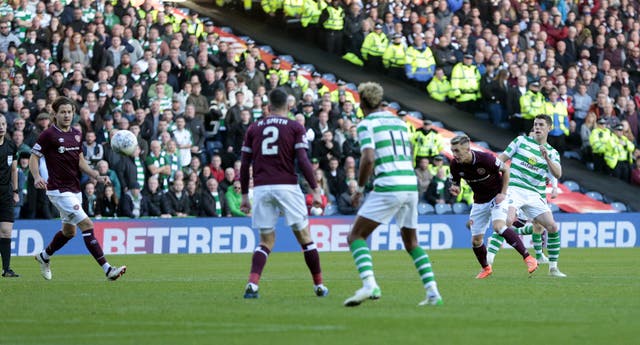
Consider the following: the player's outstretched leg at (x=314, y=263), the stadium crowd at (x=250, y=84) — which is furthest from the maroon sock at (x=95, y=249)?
the stadium crowd at (x=250, y=84)

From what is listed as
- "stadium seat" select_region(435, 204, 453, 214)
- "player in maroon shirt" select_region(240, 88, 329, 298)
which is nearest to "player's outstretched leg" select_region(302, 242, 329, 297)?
"player in maroon shirt" select_region(240, 88, 329, 298)

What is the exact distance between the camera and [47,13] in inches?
1210

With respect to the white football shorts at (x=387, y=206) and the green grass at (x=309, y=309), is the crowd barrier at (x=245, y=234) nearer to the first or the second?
the green grass at (x=309, y=309)

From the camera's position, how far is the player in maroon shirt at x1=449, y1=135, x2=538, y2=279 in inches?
728

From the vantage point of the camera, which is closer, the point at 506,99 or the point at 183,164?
the point at 183,164

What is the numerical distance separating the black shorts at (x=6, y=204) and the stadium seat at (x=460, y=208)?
1415 centimetres

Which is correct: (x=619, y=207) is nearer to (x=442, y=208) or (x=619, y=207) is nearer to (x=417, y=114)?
(x=442, y=208)

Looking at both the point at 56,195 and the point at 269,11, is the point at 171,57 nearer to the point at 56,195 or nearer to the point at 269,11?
the point at 269,11

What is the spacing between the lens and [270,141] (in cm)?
1441

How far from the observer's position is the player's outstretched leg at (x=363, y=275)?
13094mm

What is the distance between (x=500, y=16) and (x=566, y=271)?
19029mm

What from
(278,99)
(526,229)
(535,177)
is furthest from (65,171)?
(526,229)

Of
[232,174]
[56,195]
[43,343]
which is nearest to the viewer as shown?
[43,343]

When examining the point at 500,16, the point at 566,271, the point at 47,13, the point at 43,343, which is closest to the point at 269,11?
the point at 500,16
